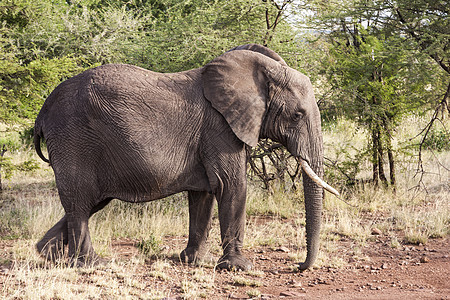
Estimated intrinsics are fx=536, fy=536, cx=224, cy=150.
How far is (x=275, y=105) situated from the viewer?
6184 millimetres

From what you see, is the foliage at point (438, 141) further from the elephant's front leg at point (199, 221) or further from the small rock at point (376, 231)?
the elephant's front leg at point (199, 221)

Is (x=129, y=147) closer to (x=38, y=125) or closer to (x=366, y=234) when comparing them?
(x=38, y=125)

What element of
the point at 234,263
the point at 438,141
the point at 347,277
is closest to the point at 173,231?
the point at 234,263

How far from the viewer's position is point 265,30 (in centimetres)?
Result: 945

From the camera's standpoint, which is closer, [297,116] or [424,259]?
[297,116]

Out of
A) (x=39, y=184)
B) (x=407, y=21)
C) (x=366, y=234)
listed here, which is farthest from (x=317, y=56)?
(x=39, y=184)

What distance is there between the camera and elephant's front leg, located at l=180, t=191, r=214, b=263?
671 cm

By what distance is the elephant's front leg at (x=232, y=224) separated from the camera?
6137 mm

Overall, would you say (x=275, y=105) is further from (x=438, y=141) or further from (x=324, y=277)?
(x=438, y=141)

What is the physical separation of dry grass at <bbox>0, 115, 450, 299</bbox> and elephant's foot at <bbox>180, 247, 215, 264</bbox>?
0.44ft

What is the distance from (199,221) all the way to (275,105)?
178 cm

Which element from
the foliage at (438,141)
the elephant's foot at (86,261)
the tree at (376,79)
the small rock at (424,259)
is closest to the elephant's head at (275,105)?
the small rock at (424,259)

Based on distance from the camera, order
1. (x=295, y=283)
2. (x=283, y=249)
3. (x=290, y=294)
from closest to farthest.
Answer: (x=290, y=294), (x=295, y=283), (x=283, y=249)

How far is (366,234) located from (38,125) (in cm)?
498
